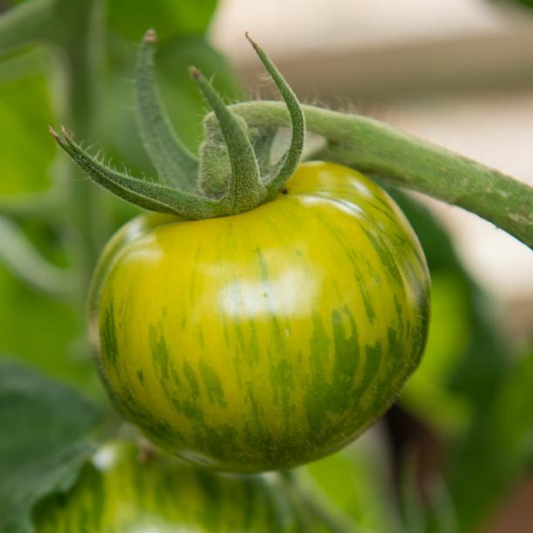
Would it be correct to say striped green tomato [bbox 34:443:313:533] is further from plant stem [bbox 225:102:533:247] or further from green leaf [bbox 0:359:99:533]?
plant stem [bbox 225:102:533:247]

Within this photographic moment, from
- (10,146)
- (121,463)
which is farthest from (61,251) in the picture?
(121,463)

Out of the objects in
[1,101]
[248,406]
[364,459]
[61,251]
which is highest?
[248,406]

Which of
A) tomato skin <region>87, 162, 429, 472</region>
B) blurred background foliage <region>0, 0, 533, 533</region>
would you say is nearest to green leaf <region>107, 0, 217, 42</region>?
blurred background foliage <region>0, 0, 533, 533</region>

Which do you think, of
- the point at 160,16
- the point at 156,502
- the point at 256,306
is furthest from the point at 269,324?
the point at 160,16

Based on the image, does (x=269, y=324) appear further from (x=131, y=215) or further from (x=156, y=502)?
(x=131, y=215)

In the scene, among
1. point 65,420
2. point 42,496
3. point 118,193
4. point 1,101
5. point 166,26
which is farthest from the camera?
point 1,101

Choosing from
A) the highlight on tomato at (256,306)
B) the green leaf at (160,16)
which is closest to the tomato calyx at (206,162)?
the highlight on tomato at (256,306)

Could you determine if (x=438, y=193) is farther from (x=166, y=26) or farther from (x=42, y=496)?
(x=166, y=26)
